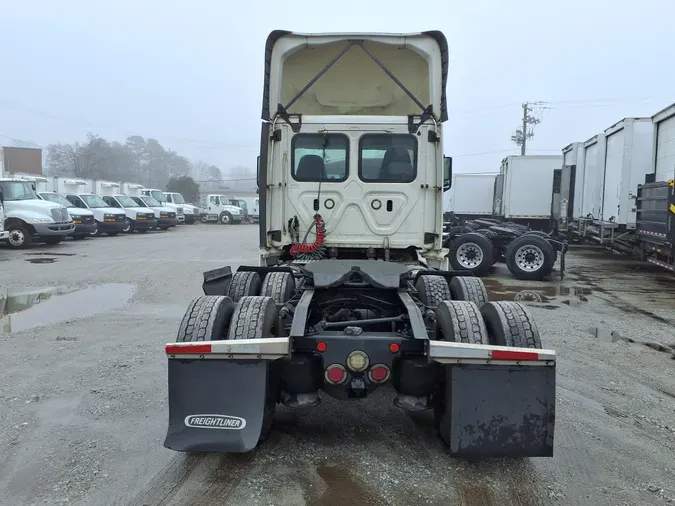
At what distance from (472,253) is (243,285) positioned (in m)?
8.98

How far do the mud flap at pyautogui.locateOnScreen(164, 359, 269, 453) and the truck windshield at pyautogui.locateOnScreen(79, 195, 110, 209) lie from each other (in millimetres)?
23691

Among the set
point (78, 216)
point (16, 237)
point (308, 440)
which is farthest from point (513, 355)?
point (78, 216)

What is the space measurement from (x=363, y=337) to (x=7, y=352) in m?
4.65

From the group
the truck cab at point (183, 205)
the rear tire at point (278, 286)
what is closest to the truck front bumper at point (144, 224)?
the truck cab at point (183, 205)

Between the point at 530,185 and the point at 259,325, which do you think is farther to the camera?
the point at 530,185

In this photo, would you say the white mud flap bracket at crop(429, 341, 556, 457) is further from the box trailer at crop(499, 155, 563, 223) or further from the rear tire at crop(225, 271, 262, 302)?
the box trailer at crop(499, 155, 563, 223)

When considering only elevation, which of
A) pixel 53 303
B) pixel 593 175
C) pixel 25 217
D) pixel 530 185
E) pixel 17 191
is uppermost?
pixel 593 175

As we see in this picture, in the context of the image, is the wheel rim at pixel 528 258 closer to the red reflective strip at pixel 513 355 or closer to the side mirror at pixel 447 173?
the side mirror at pixel 447 173

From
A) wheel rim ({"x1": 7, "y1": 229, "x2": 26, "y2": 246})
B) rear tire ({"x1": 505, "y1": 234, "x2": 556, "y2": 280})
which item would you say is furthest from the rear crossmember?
wheel rim ({"x1": 7, "y1": 229, "x2": 26, "y2": 246})

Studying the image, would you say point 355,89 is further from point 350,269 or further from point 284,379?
point 284,379

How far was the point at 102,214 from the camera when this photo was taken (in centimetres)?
2470

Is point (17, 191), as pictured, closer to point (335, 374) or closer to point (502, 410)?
point (335, 374)

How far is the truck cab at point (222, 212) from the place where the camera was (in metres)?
39.3

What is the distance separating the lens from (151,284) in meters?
11.4
